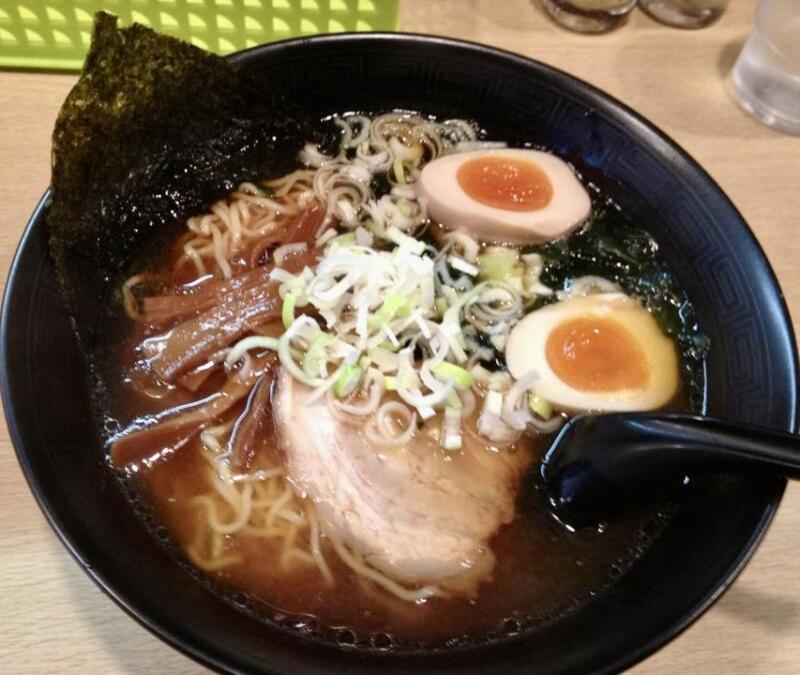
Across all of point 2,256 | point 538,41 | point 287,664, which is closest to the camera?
point 287,664

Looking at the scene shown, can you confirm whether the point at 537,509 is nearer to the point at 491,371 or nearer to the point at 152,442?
the point at 491,371

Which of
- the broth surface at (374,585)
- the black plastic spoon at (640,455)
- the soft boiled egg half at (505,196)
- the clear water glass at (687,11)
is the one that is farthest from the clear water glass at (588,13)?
the black plastic spoon at (640,455)

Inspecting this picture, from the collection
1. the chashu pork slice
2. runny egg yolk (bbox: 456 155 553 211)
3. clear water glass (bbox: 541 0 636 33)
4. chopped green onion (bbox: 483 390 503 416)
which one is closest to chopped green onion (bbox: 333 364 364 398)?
the chashu pork slice

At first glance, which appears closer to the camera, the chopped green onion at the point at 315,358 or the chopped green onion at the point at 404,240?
the chopped green onion at the point at 315,358

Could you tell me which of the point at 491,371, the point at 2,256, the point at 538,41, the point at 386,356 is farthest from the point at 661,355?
the point at 2,256

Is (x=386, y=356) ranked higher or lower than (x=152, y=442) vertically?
higher

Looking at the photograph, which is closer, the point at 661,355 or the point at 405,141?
the point at 661,355

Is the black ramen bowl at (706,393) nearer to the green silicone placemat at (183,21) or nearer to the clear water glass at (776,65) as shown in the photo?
the green silicone placemat at (183,21)
